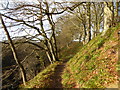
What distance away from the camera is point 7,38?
1112 centimetres

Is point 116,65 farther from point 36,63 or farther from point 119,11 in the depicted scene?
point 36,63

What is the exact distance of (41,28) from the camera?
16766mm

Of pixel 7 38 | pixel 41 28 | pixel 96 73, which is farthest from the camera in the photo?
pixel 41 28

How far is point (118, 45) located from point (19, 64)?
8693 mm

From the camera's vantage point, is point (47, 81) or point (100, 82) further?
point (47, 81)

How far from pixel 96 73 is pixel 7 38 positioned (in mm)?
8171

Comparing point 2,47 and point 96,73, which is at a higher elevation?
point 2,47

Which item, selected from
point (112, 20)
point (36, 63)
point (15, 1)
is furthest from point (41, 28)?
point (36, 63)

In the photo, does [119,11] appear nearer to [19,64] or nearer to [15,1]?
[15,1]

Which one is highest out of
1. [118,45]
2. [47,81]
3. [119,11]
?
[119,11]

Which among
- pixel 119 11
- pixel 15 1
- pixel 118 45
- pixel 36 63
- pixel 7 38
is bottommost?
pixel 36 63

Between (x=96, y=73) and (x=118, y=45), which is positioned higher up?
(x=118, y=45)

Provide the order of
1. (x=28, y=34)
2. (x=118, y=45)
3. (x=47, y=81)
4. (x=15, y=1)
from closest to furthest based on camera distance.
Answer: (x=118, y=45)
(x=15, y=1)
(x=47, y=81)
(x=28, y=34)

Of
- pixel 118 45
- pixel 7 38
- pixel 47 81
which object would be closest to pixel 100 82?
pixel 118 45
